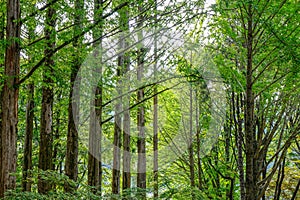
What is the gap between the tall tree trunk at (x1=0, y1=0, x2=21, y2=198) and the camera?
4984 millimetres

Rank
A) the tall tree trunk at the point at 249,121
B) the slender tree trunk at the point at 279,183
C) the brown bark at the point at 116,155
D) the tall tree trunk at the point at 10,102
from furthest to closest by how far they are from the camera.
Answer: the brown bark at the point at 116,155, the slender tree trunk at the point at 279,183, the tall tree trunk at the point at 10,102, the tall tree trunk at the point at 249,121

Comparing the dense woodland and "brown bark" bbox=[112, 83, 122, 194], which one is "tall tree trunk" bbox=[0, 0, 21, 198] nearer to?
the dense woodland

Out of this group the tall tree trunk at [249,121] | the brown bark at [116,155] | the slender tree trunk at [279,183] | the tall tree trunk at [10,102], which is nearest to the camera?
the tall tree trunk at [249,121]

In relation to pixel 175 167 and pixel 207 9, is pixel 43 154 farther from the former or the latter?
pixel 175 167

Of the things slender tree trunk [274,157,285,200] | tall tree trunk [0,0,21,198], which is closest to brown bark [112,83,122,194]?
slender tree trunk [274,157,285,200]

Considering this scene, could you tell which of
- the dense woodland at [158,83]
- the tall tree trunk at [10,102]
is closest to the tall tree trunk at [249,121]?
the dense woodland at [158,83]

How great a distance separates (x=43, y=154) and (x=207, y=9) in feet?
14.7

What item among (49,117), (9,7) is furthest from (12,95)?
(49,117)

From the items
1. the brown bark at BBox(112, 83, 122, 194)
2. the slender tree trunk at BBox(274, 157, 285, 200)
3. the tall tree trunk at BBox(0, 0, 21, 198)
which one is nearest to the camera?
the tall tree trunk at BBox(0, 0, 21, 198)

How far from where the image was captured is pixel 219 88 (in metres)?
7.47

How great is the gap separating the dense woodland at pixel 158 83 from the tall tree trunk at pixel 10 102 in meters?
0.01

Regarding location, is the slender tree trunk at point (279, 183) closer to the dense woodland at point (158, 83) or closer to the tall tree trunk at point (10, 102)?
the dense woodland at point (158, 83)

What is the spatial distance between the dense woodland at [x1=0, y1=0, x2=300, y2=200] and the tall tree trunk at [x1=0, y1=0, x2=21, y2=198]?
14mm

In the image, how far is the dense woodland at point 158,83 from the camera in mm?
4953
